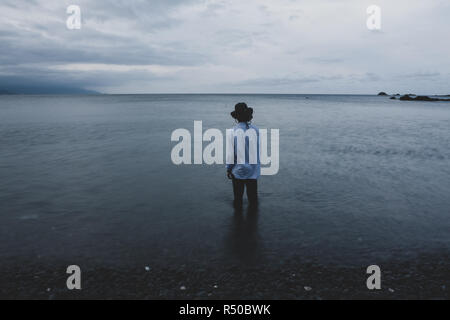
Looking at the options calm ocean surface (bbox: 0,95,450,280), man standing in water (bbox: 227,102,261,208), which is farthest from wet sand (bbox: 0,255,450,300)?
man standing in water (bbox: 227,102,261,208)

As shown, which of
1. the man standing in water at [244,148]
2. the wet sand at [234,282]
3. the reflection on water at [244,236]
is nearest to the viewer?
the wet sand at [234,282]

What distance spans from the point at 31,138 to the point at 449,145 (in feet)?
90.8

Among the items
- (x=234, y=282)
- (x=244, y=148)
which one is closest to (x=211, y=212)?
(x=244, y=148)

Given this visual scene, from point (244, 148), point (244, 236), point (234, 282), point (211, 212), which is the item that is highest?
point (244, 148)

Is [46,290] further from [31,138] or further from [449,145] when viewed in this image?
[449,145]

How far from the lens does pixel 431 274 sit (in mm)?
4934

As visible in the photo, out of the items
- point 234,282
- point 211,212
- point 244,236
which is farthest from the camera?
point 211,212

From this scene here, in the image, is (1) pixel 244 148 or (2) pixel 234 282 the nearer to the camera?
(2) pixel 234 282

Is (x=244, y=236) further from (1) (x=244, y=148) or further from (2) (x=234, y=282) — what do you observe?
(1) (x=244, y=148)

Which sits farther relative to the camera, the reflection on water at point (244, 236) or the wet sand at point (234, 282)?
the reflection on water at point (244, 236)

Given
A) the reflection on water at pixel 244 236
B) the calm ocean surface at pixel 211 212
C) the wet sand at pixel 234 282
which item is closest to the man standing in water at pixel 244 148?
the reflection on water at pixel 244 236

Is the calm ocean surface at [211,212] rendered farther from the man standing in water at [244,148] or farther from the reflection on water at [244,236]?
the man standing in water at [244,148]

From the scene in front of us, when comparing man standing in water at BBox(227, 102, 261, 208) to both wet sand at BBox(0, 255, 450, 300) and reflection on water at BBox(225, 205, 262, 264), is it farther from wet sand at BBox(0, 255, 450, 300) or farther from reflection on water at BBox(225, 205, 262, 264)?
wet sand at BBox(0, 255, 450, 300)
